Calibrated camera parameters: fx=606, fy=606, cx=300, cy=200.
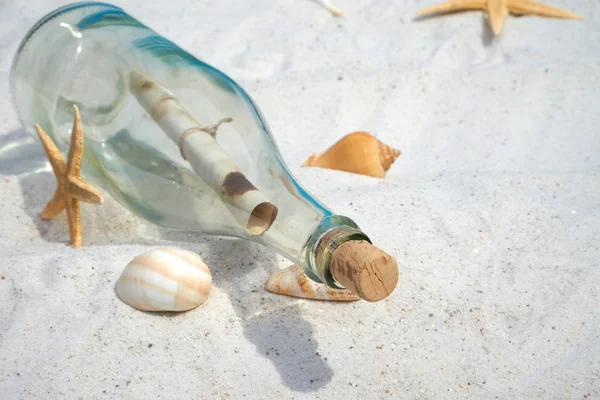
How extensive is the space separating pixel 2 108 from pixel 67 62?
2.07ft

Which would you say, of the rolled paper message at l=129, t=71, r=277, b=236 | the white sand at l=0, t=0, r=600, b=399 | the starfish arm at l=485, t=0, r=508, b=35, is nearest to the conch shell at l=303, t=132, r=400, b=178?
A: the white sand at l=0, t=0, r=600, b=399

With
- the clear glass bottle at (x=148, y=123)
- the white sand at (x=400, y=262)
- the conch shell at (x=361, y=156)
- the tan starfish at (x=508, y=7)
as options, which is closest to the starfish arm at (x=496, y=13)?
the tan starfish at (x=508, y=7)

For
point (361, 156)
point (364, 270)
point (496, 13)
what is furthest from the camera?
point (496, 13)

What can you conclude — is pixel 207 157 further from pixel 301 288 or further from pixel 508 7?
pixel 508 7

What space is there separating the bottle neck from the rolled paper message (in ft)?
0.38

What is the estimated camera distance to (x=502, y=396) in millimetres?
1010

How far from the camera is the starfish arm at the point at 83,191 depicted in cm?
127

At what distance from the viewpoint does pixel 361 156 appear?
157cm

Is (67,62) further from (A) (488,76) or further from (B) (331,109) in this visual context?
(A) (488,76)

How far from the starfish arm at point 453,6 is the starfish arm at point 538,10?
0.39 feet

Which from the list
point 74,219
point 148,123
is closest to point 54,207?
point 74,219

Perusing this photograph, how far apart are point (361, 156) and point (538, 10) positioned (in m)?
1.29

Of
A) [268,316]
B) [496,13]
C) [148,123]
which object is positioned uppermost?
[148,123]

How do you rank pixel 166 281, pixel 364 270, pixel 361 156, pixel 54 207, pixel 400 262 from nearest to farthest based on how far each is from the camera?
pixel 364 270 < pixel 166 281 < pixel 400 262 < pixel 54 207 < pixel 361 156
